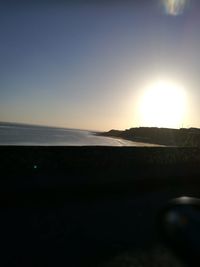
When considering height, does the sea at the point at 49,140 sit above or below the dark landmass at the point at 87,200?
below

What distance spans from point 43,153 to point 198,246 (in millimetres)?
9118

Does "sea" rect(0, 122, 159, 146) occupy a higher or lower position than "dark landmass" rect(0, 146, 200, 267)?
lower

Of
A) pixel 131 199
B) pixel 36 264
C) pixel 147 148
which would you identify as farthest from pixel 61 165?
pixel 36 264

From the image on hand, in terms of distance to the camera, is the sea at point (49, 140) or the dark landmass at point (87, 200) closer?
the dark landmass at point (87, 200)

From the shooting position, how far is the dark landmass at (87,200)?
587 cm

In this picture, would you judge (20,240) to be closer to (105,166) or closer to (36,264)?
(36,264)

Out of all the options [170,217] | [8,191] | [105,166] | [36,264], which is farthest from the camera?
[105,166]

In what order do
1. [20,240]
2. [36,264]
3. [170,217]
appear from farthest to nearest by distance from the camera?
[20,240]
[36,264]
[170,217]

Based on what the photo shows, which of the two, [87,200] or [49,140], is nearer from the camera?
[87,200]

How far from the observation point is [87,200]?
9.68m

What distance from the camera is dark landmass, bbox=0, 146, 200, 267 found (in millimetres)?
5871

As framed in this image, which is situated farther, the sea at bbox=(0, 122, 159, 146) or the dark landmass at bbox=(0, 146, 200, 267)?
the sea at bbox=(0, 122, 159, 146)

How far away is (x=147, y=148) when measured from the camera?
594 inches

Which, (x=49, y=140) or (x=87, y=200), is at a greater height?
(x=87, y=200)
